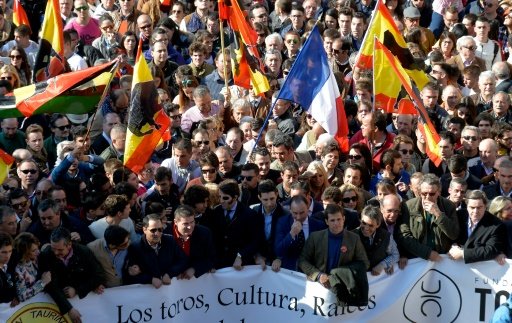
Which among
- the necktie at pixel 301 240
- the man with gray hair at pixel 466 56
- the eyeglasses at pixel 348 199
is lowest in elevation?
the man with gray hair at pixel 466 56

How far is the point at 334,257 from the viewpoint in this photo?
16078 millimetres

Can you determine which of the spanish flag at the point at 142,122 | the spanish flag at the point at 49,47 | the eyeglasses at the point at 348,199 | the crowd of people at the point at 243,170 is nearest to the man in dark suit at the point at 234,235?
the crowd of people at the point at 243,170

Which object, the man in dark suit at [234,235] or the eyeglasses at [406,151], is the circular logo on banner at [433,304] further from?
the eyeglasses at [406,151]

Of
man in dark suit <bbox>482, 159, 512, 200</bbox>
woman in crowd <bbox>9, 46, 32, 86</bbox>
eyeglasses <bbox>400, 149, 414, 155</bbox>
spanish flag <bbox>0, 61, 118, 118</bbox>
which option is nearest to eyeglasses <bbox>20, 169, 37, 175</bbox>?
spanish flag <bbox>0, 61, 118, 118</bbox>

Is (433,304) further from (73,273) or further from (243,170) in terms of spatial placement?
(73,273)

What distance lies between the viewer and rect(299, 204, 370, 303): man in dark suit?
16031 mm

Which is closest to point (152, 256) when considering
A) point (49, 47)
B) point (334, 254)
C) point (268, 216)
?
point (268, 216)

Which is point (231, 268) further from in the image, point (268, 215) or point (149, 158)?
point (149, 158)

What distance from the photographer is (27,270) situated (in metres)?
15.1

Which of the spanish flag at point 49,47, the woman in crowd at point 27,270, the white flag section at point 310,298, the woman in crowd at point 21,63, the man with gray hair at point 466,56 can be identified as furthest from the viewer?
the man with gray hair at point 466,56

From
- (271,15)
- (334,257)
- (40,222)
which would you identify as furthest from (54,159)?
(271,15)

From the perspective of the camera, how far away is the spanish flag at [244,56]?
20.2 metres

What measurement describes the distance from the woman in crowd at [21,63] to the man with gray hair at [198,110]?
2.07 meters

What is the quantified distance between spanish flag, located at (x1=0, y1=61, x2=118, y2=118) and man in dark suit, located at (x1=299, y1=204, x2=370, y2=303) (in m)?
3.00
